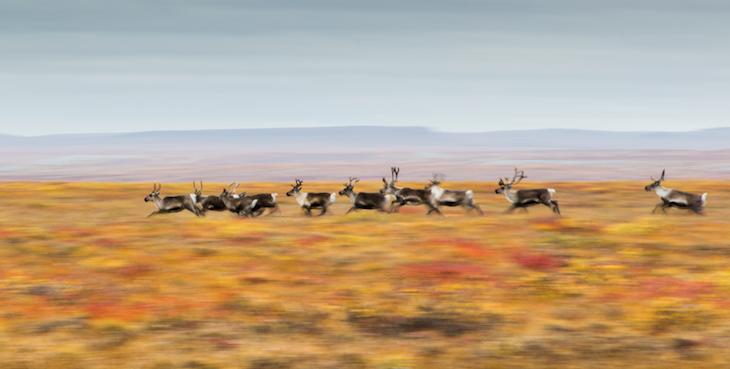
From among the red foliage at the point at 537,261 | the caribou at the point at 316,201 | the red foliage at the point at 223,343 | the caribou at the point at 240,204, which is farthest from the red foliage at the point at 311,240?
the red foliage at the point at 223,343

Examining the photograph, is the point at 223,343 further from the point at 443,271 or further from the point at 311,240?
the point at 311,240

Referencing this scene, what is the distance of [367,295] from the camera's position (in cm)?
1396

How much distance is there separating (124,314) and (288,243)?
7783mm

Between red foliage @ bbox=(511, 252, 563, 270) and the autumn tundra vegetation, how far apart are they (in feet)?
0.31

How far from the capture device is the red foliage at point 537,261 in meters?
16.6

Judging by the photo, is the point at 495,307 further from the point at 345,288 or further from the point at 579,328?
the point at 345,288

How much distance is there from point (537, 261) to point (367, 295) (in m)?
5.33

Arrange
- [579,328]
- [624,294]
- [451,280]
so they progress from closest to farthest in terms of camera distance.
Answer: [579,328]
[624,294]
[451,280]

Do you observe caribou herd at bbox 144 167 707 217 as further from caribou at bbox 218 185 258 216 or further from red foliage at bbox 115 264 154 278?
red foliage at bbox 115 264 154 278

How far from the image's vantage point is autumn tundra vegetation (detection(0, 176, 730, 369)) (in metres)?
10.5

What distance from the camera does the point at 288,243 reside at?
20078mm

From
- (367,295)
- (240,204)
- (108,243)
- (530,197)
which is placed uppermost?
(530,197)

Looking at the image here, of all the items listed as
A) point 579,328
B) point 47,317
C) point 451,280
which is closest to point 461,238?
point 451,280

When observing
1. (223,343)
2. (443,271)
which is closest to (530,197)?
(443,271)
